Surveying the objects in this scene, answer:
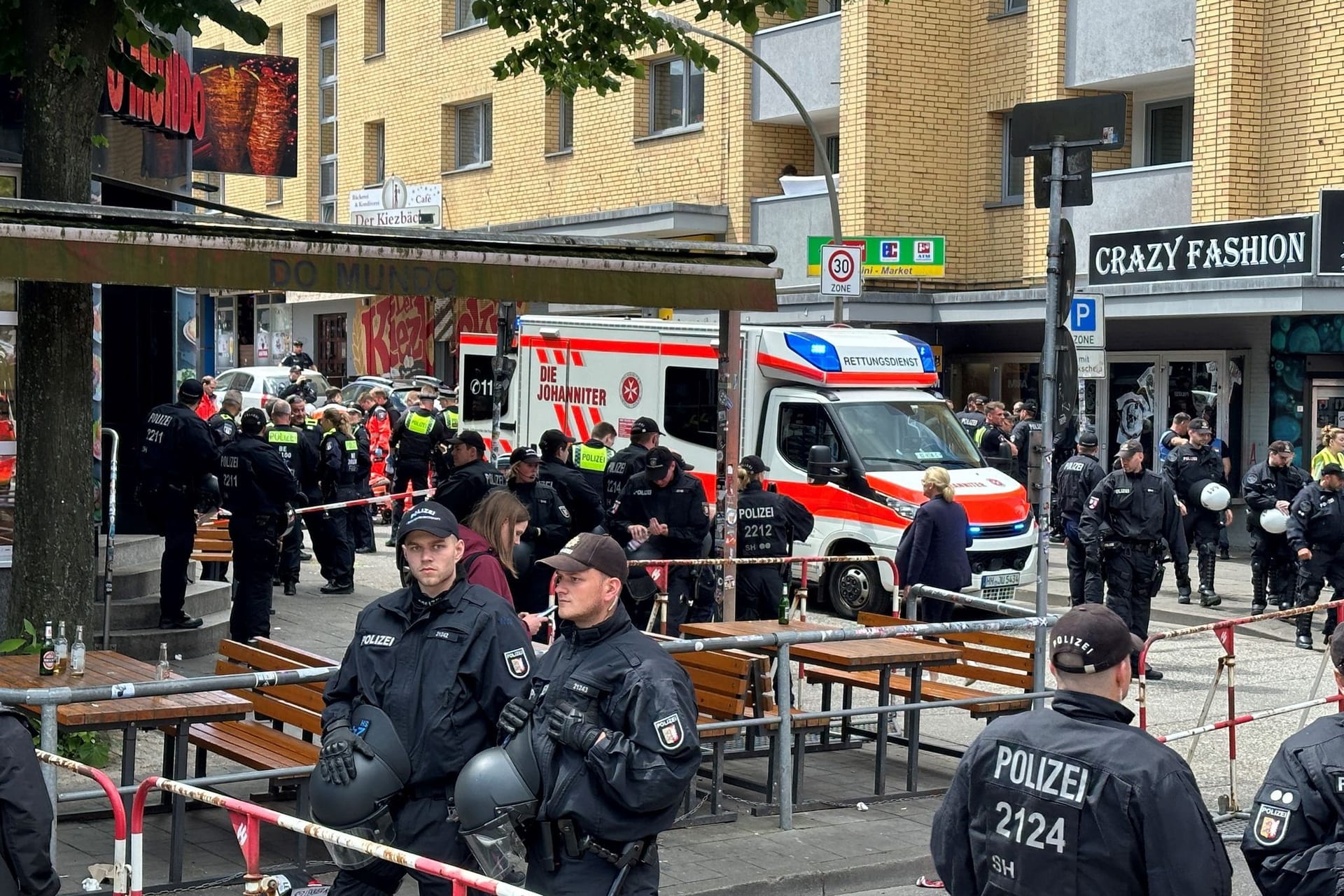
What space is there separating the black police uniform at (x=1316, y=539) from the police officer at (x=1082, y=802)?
11.7 metres

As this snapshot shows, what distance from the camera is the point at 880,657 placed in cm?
843

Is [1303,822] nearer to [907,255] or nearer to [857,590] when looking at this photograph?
[857,590]

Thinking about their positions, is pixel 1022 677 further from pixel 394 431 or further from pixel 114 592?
pixel 394 431

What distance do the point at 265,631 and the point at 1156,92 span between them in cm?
1698

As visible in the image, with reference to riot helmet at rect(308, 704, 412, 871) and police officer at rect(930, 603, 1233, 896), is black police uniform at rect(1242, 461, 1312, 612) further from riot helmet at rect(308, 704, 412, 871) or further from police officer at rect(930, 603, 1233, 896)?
police officer at rect(930, 603, 1233, 896)

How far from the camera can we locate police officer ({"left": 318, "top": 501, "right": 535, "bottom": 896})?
16.4 feet

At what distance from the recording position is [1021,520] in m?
16.4

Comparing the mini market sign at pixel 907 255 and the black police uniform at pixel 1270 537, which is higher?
the mini market sign at pixel 907 255

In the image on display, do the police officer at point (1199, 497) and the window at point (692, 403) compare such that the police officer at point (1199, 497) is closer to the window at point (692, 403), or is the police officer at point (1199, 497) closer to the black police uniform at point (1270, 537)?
the black police uniform at point (1270, 537)

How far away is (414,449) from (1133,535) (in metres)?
8.93

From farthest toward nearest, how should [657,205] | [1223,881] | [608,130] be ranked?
[608,130] → [657,205] → [1223,881]

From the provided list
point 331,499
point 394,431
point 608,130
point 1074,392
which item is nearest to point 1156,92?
point 608,130

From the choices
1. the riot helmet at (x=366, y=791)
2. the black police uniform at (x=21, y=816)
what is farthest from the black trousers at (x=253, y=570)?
the black police uniform at (x=21, y=816)

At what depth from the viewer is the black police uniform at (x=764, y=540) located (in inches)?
461
